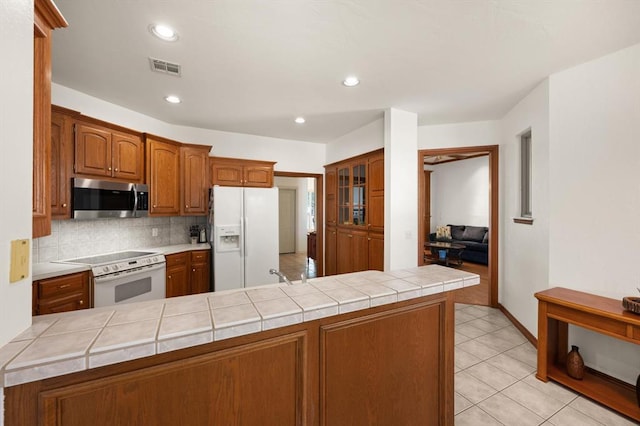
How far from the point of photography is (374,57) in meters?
2.17

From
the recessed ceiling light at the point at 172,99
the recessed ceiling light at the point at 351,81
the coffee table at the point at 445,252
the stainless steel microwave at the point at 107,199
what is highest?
the recessed ceiling light at the point at 172,99

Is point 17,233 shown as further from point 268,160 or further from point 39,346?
point 268,160

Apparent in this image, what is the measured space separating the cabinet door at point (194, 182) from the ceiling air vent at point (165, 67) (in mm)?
1559

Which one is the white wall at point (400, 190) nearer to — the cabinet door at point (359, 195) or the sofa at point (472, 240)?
the cabinet door at point (359, 195)

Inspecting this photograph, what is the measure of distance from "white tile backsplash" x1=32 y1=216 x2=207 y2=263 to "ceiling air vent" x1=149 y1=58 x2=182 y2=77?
1.95 meters

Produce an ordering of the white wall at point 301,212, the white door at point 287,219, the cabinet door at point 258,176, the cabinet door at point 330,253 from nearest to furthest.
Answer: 1. the cabinet door at point 258,176
2. the cabinet door at point 330,253
3. the white door at point 287,219
4. the white wall at point 301,212

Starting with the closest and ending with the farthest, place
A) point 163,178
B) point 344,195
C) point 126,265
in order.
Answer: point 126,265 < point 163,178 < point 344,195

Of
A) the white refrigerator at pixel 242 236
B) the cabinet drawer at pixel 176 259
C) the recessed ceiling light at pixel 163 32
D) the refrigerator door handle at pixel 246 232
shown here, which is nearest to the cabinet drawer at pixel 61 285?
the cabinet drawer at pixel 176 259

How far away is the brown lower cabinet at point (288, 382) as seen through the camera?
31.8 inches

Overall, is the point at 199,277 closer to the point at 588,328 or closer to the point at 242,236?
the point at 242,236

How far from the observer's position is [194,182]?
3898 mm

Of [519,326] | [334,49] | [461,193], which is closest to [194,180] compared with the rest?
[334,49]

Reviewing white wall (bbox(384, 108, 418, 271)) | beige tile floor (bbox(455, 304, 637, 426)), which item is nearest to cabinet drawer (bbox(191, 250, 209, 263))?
white wall (bbox(384, 108, 418, 271))

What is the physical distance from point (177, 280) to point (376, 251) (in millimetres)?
2647
